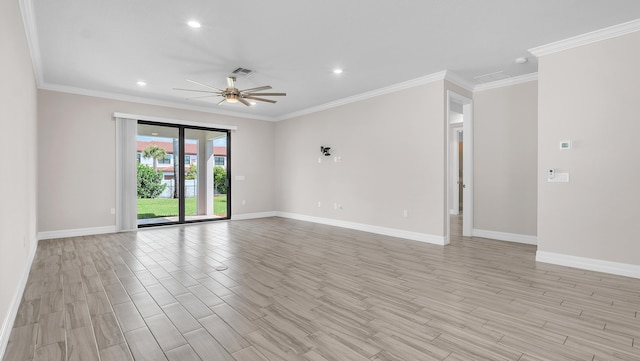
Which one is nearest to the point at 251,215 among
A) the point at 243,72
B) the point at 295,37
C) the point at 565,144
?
the point at 243,72

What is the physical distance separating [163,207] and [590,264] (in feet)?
26.6

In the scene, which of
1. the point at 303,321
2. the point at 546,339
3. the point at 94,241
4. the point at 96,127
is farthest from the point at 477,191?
the point at 96,127

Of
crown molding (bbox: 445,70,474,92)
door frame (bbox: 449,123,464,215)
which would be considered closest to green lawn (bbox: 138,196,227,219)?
crown molding (bbox: 445,70,474,92)

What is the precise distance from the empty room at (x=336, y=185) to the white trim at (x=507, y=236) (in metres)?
0.03

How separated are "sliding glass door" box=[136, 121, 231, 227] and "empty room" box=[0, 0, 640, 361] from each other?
71mm

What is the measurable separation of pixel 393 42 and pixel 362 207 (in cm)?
346

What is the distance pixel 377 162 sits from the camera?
614 centimetres

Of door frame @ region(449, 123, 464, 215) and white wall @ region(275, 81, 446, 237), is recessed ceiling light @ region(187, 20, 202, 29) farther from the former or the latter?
door frame @ region(449, 123, 464, 215)

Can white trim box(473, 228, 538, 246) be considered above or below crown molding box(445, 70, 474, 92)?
below

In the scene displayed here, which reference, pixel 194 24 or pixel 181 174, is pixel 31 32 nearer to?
pixel 194 24

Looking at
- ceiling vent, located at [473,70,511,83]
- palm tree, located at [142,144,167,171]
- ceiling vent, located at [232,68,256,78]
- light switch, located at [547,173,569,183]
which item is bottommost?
light switch, located at [547,173,569,183]

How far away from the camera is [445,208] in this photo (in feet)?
16.9

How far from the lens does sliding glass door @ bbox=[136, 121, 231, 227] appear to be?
7098 millimetres

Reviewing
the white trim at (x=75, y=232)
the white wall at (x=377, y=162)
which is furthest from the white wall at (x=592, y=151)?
the white trim at (x=75, y=232)
